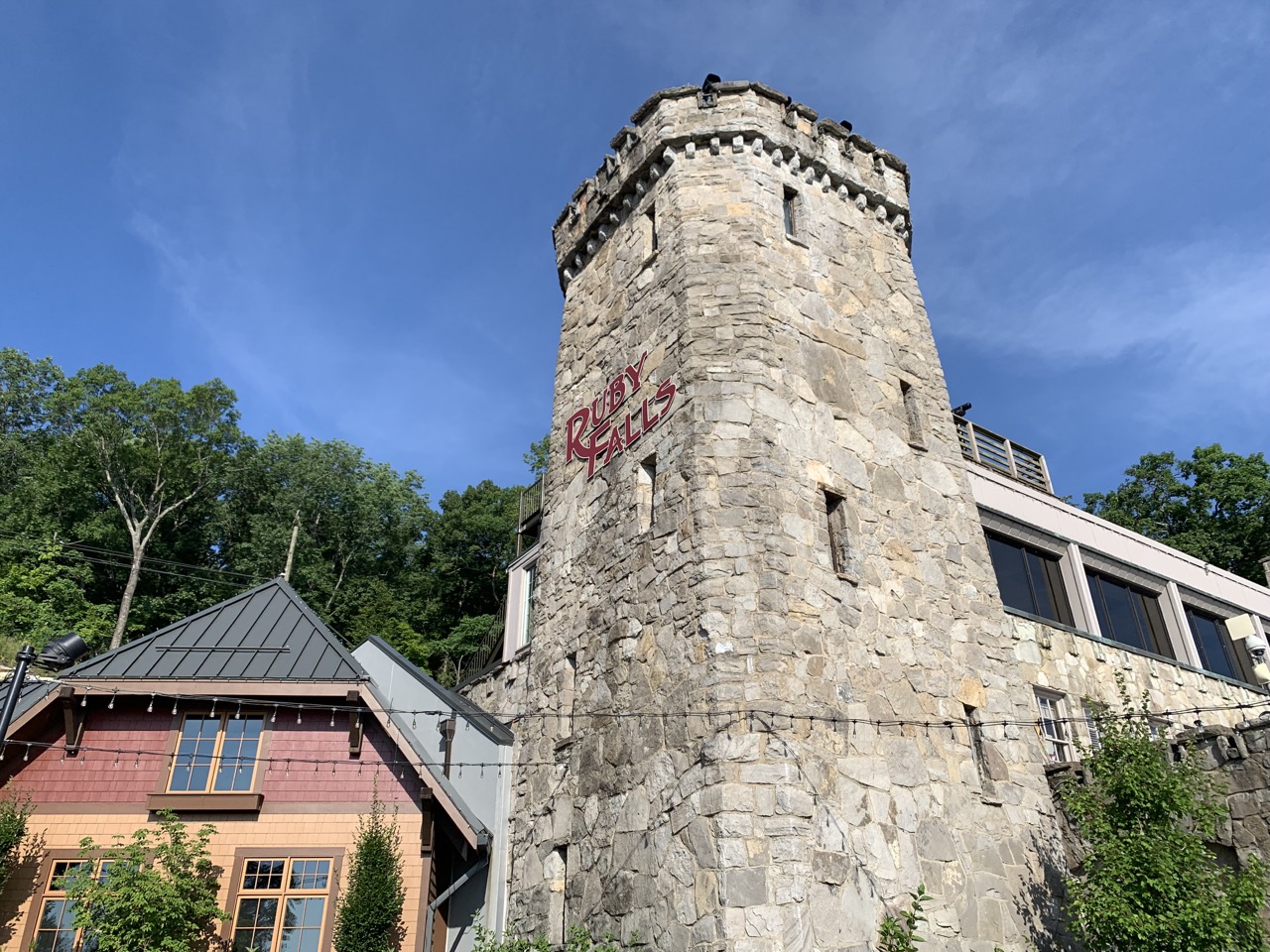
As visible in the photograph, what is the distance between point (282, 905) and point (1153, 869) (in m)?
10.9

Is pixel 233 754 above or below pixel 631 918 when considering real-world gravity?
above

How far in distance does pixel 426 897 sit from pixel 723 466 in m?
7.70

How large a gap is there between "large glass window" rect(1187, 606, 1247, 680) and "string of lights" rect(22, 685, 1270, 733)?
1.81m

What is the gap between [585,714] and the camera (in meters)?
11.7

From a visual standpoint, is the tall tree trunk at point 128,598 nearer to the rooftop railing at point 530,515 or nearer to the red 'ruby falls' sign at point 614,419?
the rooftop railing at point 530,515

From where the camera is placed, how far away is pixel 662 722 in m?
10.1

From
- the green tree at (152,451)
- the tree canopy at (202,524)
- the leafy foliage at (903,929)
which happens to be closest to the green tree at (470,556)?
the tree canopy at (202,524)

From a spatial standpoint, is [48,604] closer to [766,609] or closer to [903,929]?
[766,609]

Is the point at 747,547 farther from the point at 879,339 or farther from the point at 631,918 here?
the point at 879,339

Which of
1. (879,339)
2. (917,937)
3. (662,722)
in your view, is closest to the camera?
(917,937)

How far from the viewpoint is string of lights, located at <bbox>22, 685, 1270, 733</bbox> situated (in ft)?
31.6

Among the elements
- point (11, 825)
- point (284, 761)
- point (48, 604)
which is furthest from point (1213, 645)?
point (48, 604)

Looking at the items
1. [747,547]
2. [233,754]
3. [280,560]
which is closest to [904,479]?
[747,547]

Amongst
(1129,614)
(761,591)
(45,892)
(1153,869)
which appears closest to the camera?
(1153,869)
